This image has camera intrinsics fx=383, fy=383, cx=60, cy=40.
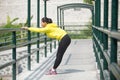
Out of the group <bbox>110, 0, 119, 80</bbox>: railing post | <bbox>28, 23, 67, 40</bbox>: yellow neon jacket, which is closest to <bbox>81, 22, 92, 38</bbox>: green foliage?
<bbox>28, 23, 67, 40</bbox>: yellow neon jacket

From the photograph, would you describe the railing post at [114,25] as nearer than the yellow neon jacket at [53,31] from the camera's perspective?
Yes

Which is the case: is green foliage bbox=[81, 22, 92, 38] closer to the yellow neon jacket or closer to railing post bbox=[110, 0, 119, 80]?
the yellow neon jacket

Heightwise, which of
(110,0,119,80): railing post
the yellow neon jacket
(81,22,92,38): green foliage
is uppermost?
(110,0,119,80): railing post

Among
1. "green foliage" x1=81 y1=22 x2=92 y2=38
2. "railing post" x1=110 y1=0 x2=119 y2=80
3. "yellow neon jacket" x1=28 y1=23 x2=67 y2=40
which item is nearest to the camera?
"railing post" x1=110 y1=0 x2=119 y2=80

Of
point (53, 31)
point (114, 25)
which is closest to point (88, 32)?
point (53, 31)

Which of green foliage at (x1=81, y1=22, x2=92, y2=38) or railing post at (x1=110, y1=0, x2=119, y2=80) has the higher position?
railing post at (x1=110, y1=0, x2=119, y2=80)

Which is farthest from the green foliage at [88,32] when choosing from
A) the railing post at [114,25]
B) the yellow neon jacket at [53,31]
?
the railing post at [114,25]

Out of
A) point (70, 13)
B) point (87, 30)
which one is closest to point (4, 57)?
point (87, 30)

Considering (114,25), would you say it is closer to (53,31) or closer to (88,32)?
(53,31)

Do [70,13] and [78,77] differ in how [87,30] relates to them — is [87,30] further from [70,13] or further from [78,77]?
[78,77]

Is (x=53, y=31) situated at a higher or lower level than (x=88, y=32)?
higher

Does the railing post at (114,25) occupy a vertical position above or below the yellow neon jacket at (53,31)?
above

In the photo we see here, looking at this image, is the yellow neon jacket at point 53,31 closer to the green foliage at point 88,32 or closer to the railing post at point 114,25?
the railing post at point 114,25

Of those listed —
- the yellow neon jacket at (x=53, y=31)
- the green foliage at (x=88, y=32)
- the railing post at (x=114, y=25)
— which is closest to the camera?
the railing post at (x=114, y=25)
